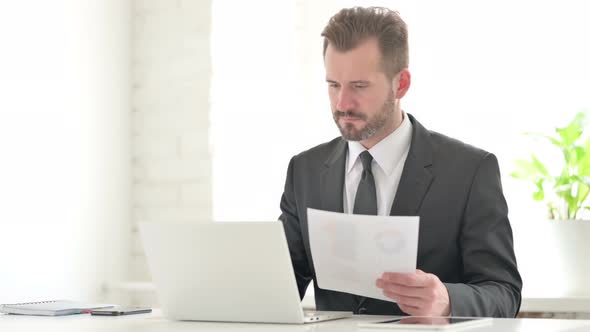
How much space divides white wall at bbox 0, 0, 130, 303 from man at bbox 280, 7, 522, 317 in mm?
972

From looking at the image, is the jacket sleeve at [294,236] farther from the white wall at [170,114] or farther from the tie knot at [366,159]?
the white wall at [170,114]

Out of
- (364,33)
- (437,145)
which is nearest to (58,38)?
(364,33)

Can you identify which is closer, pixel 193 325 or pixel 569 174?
pixel 193 325

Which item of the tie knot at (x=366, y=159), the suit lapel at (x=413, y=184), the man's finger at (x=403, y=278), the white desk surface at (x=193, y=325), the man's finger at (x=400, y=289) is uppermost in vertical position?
the tie knot at (x=366, y=159)

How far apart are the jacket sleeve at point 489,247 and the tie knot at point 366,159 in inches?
10.5

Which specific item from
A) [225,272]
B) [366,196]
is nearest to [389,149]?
[366,196]

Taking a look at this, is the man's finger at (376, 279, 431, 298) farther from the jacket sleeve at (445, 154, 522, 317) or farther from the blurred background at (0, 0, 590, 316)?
the blurred background at (0, 0, 590, 316)

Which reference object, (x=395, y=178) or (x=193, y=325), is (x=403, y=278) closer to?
(x=193, y=325)

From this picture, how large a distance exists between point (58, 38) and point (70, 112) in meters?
0.25

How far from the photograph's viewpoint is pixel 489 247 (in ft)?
7.16

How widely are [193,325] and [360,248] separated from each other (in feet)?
1.16

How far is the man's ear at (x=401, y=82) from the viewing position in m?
2.43

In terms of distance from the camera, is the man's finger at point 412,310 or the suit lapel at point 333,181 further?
the suit lapel at point 333,181

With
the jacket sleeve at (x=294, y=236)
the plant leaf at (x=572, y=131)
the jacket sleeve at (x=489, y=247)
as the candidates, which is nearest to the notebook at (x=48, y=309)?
the jacket sleeve at (x=294, y=236)
